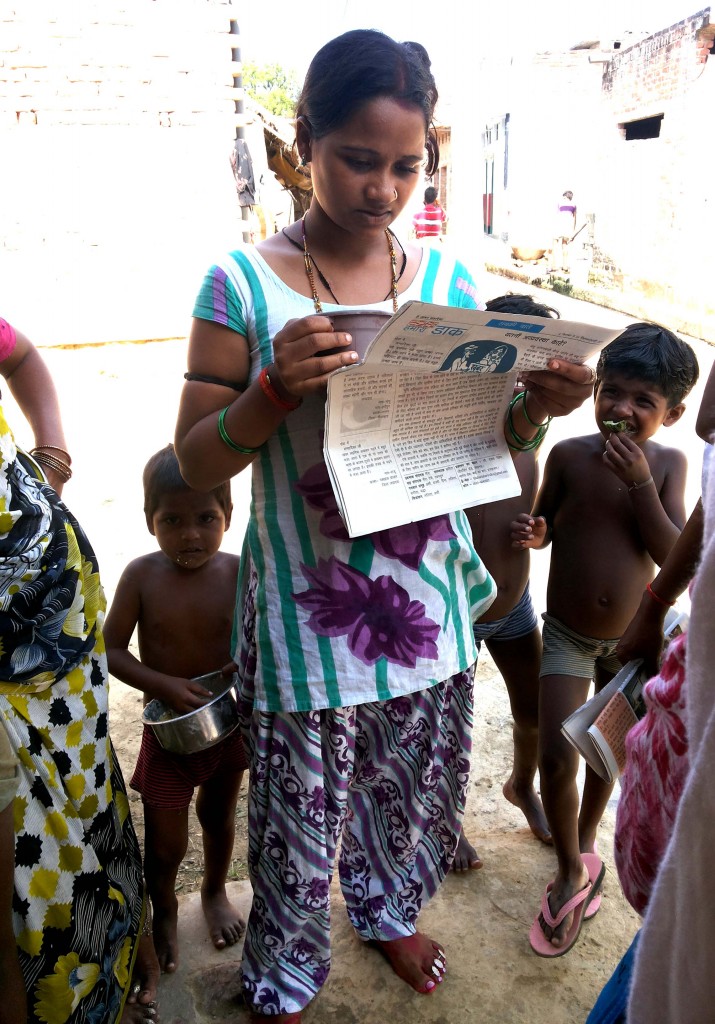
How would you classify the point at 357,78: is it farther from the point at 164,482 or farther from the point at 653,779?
the point at 653,779

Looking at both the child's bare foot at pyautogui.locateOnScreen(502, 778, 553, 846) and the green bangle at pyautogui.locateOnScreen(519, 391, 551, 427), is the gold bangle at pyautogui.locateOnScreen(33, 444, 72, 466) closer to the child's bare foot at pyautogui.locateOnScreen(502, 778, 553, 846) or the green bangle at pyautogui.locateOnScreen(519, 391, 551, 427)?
the green bangle at pyautogui.locateOnScreen(519, 391, 551, 427)

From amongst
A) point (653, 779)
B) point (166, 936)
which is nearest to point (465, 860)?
point (166, 936)

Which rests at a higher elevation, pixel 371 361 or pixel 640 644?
pixel 371 361

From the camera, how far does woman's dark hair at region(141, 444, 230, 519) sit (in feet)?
5.92

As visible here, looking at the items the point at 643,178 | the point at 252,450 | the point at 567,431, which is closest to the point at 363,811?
the point at 252,450

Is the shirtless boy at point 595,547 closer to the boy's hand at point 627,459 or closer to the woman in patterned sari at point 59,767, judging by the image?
the boy's hand at point 627,459

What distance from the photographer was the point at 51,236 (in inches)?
333

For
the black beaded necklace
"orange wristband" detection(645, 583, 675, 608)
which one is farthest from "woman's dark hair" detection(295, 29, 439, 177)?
"orange wristband" detection(645, 583, 675, 608)

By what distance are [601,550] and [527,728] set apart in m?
0.60

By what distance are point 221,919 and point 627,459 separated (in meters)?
1.46

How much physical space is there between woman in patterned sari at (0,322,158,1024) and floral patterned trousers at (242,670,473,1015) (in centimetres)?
29

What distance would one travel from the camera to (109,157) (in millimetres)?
8352

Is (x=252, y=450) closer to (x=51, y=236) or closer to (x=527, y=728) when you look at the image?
(x=527, y=728)

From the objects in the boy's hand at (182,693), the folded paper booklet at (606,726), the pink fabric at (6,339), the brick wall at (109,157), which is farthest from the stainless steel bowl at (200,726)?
the brick wall at (109,157)
